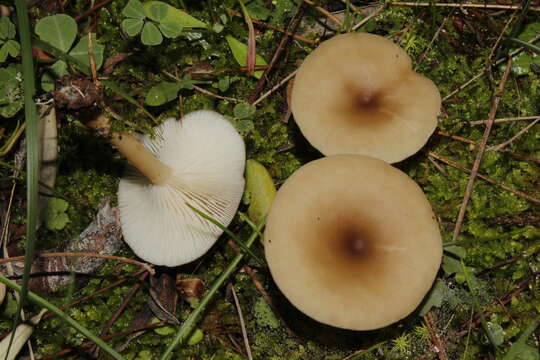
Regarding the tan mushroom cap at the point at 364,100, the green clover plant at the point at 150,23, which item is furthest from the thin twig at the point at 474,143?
the green clover plant at the point at 150,23

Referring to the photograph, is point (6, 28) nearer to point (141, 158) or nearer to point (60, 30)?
point (60, 30)

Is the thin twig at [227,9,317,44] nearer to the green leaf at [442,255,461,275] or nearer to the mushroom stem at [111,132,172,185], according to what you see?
the mushroom stem at [111,132,172,185]

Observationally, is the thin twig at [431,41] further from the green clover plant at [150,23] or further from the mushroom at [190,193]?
the green clover plant at [150,23]

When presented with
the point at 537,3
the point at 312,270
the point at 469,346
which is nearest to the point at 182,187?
the point at 312,270

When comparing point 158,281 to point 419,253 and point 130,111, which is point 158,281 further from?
point 419,253

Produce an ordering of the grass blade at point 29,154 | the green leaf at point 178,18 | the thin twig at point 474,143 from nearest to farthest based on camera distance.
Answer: the grass blade at point 29,154, the thin twig at point 474,143, the green leaf at point 178,18

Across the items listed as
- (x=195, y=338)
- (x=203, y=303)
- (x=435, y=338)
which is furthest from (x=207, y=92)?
(x=435, y=338)

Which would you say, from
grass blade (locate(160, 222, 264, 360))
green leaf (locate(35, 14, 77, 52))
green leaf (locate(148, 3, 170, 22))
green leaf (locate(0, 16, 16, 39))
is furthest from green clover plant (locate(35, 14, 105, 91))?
grass blade (locate(160, 222, 264, 360))
